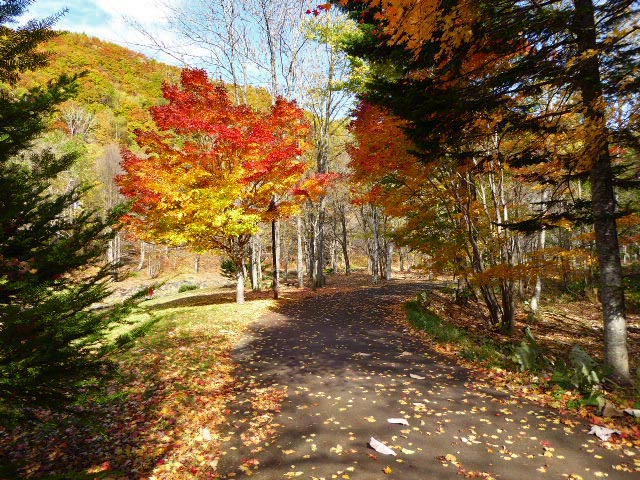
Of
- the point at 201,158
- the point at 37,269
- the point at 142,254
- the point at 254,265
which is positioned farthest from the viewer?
the point at 142,254

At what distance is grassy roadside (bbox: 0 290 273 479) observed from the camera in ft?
14.9

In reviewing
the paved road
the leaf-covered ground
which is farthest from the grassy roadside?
the paved road

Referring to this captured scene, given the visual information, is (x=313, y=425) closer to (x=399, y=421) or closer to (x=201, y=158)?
(x=399, y=421)

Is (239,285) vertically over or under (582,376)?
over

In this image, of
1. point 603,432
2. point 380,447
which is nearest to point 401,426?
point 380,447

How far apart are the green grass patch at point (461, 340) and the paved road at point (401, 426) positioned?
851 mm

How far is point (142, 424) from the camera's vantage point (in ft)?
18.6

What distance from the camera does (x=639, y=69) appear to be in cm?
539

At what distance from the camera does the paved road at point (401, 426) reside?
14.6 ft

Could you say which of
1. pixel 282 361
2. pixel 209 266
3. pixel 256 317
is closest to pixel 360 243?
pixel 209 266

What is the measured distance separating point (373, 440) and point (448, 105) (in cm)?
589

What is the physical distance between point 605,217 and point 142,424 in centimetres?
858

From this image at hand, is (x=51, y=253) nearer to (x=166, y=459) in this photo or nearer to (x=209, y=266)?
(x=166, y=459)

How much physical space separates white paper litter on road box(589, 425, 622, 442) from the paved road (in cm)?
12
